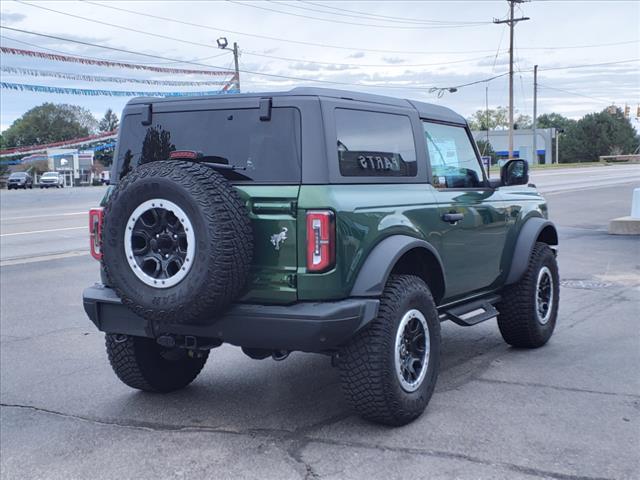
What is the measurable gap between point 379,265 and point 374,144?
2.87ft

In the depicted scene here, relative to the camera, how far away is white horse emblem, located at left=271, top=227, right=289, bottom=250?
4.24m

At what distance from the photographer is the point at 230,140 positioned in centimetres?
458

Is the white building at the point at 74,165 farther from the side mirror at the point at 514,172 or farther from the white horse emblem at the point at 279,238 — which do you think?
the white horse emblem at the point at 279,238

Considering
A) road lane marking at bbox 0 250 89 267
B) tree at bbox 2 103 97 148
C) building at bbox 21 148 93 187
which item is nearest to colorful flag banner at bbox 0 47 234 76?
road lane marking at bbox 0 250 89 267

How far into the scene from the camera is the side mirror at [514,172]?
6.17m

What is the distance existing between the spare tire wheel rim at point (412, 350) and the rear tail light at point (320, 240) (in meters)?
0.65

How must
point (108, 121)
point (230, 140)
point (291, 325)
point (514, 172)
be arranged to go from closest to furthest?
1. point (291, 325)
2. point (230, 140)
3. point (514, 172)
4. point (108, 121)

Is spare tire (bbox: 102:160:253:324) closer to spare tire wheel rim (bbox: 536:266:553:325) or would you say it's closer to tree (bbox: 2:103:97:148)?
spare tire wheel rim (bbox: 536:266:553:325)

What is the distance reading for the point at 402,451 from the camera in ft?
13.7

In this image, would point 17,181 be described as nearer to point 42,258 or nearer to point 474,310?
point 42,258

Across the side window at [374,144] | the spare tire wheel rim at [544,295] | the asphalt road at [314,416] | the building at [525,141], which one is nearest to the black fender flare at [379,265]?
the side window at [374,144]

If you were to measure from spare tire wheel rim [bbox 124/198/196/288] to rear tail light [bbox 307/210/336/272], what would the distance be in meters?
0.62

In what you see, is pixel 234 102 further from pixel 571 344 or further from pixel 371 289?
pixel 571 344

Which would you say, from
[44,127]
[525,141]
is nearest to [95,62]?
[525,141]
